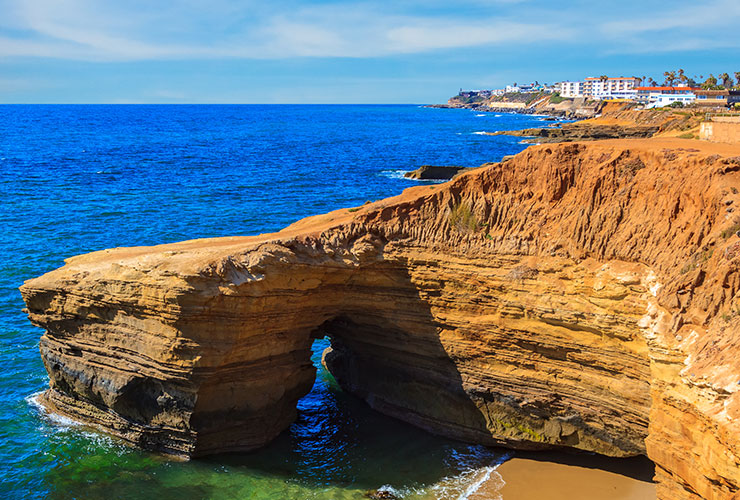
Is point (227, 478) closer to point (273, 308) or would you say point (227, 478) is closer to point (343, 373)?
point (273, 308)

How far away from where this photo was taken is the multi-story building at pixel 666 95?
11581cm

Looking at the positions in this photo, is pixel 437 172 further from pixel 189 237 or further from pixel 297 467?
pixel 297 467

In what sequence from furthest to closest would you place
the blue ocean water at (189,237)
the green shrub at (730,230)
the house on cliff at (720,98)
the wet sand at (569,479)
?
the house on cliff at (720,98), the blue ocean water at (189,237), the wet sand at (569,479), the green shrub at (730,230)

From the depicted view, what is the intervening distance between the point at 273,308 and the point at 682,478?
10.6 metres

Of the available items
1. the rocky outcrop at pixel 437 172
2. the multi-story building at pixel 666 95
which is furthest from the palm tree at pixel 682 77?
the rocky outcrop at pixel 437 172

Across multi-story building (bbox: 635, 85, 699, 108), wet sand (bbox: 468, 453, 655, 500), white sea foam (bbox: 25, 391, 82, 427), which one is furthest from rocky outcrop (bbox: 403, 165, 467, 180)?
multi-story building (bbox: 635, 85, 699, 108)

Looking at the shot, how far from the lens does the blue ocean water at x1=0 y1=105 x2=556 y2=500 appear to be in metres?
16.2

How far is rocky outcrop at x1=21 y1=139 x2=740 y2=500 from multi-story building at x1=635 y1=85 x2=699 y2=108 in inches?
3963

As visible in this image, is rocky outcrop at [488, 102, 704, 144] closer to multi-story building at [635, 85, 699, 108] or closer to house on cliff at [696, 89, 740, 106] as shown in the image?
house on cliff at [696, 89, 740, 106]

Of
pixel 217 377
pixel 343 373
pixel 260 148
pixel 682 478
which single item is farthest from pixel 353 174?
pixel 682 478

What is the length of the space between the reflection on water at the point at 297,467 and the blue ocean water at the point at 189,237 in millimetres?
43

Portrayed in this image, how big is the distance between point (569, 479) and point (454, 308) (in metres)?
5.36

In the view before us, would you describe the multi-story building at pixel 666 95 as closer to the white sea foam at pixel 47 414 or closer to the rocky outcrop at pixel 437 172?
the rocky outcrop at pixel 437 172

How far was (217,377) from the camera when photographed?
16688 millimetres
